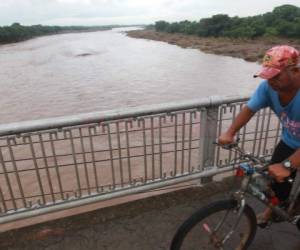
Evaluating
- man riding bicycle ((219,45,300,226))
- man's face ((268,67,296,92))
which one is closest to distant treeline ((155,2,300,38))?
man riding bicycle ((219,45,300,226))

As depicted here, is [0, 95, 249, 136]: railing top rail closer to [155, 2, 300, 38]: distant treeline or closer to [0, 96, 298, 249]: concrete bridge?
[0, 96, 298, 249]: concrete bridge

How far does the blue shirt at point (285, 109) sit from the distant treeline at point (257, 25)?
46.5 metres

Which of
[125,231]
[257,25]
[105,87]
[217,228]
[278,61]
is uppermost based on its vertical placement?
[278,61]

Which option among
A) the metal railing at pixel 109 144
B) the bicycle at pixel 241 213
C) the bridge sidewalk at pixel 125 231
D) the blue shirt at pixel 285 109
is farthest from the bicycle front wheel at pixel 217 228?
the metal railing at pixel 109 144

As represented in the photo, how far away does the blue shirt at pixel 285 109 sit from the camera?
194 centimetres

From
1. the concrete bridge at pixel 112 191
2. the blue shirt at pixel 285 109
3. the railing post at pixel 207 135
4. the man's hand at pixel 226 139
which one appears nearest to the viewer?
the blue shirt at pixel 285 109

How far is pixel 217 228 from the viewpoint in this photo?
7.25ft

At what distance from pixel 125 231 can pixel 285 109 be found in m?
1.71

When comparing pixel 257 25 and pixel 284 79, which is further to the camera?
pixel 257 25

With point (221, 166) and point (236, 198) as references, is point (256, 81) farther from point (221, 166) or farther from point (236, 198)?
point (236, 198)

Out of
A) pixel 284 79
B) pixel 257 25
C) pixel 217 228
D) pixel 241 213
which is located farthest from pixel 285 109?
pixel 257 25

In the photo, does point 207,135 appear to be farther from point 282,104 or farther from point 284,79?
point 284,79

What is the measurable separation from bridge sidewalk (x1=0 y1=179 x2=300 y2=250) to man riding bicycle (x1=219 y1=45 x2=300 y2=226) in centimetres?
32

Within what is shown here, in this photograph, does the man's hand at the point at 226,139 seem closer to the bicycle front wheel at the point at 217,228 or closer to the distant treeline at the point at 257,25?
the bicycle front wheel at the point at 217,228
